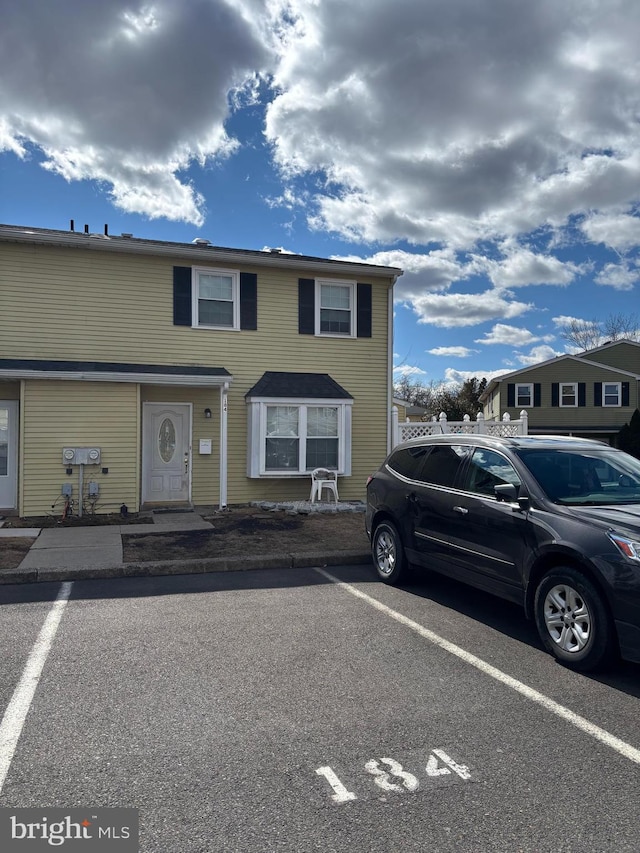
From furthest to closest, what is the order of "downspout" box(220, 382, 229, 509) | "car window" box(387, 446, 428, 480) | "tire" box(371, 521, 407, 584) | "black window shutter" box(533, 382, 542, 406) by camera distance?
1. "black window shutter" box(533, 382, 542, 406)
2. "downspout" box(220, 382, 229, 509)
3. "car window" box(387, 446, 428, 480)
4. "tire" box(371, 521, 407, 584)

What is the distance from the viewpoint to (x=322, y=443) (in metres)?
13.2

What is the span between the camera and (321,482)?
12.8 meters

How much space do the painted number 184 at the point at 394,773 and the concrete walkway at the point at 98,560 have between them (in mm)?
4705

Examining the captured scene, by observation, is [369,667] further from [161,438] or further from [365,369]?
[365,369]

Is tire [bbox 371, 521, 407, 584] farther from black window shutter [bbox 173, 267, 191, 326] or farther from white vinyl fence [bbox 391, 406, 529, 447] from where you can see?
black window shutter [bbox 173, 267, 191, 326]

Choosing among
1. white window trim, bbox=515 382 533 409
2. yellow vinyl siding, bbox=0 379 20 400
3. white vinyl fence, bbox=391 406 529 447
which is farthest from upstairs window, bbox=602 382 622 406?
yellow vinyl siding, bbox=0 379 20 400

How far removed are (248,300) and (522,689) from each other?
10442 mm

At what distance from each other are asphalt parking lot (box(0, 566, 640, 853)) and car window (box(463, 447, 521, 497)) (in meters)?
1.19

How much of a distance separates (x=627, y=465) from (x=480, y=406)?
3772 cm

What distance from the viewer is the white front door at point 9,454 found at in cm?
1180

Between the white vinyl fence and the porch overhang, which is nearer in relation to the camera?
the porch overhang

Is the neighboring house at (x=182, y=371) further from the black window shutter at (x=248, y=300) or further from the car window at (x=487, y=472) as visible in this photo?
the car window at (x=487, y=472)

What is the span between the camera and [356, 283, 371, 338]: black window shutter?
14.0m

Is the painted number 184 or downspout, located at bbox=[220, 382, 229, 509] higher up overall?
downspout, located at bbox=[220, 382, 229, 509]
